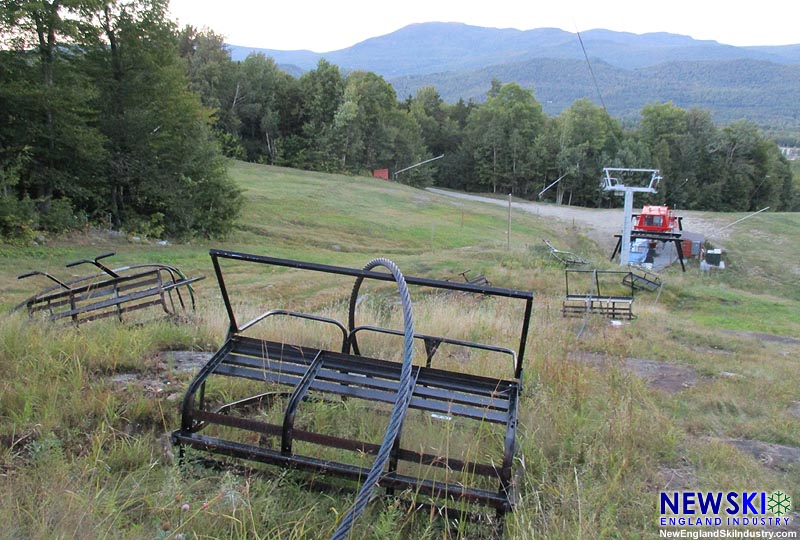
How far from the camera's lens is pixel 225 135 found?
31.2 meters

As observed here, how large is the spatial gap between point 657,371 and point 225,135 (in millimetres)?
28632

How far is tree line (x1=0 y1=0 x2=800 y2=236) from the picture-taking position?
20.4 meters

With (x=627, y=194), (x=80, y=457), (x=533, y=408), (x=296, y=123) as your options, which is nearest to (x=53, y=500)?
(x=80, y=457)

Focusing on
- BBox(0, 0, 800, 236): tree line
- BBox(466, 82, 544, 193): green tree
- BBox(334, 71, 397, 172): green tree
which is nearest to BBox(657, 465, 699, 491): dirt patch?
BBox(0, 0, 800, 236): tree line

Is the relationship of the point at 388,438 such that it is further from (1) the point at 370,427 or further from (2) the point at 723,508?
(2) the point at 723,508

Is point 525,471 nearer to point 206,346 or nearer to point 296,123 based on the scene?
point 206,346

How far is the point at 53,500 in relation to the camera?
238 cm

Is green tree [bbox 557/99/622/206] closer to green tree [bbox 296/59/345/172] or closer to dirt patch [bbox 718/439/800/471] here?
green tree [bbox 296/59/345/172]

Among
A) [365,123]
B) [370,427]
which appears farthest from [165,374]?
[365,123]

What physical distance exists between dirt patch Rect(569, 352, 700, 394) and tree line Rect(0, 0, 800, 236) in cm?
1895

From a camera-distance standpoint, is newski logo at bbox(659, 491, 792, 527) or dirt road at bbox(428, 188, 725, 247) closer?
newski logo at bbox(659, 491, 792, 527)

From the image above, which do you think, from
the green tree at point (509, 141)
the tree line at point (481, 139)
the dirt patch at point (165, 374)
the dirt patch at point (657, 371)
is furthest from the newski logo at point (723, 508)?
the green tree at point (509, 141)

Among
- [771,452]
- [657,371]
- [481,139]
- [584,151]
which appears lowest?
[657,371]

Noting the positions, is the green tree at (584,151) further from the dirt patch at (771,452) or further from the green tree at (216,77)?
the dirt patch at (771,452)
